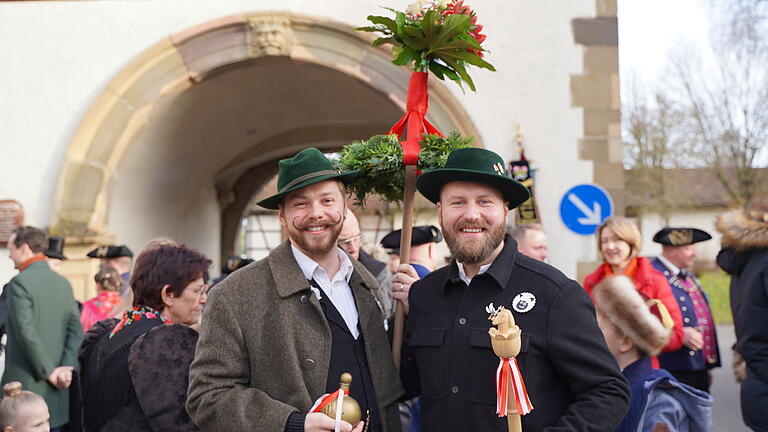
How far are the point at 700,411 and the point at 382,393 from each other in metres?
1.26

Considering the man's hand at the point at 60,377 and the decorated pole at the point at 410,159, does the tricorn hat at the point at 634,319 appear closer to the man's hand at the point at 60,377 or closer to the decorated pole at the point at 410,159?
the decorated pole at the point at 410,159

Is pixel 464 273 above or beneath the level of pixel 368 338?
above

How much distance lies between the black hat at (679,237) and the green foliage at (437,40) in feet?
12.4

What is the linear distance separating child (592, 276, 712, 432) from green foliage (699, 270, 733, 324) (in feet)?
54.4

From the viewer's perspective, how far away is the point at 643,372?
10.5ft

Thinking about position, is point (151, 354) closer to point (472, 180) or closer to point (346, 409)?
point (346, 409)

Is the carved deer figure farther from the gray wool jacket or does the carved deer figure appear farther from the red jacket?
the red jacket

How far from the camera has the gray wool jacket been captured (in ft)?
8.30

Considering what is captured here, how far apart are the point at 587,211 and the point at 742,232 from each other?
3234 millimetres

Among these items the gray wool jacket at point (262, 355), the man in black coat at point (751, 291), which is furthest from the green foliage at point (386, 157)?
the man in black coat at point (751, 291)

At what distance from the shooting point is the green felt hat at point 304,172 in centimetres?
276

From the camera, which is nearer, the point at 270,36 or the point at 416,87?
the point at 416,87

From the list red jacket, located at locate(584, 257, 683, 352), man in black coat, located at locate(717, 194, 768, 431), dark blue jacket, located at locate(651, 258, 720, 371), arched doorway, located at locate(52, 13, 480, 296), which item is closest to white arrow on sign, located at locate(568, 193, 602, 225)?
arched doorway, located at locate(52, 13, 480, 296)

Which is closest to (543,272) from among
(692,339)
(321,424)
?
(321,424)
